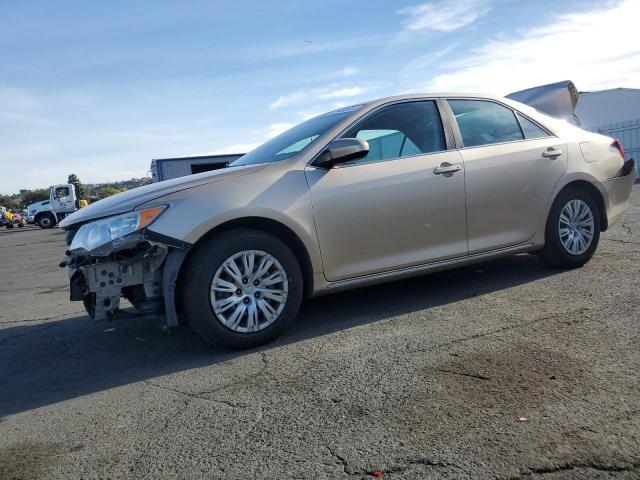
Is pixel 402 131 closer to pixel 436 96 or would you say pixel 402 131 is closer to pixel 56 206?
pixel 436 96

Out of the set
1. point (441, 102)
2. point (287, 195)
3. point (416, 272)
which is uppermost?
point (441, 102)

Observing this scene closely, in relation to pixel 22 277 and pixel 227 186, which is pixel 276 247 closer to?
pixel 227 186

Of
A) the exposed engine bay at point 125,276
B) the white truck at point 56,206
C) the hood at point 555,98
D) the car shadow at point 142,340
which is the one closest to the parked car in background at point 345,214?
the exposed engine bay at point 125,276

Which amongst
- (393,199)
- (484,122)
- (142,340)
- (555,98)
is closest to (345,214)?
(393,199)

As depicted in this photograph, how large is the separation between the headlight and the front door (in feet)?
3.86

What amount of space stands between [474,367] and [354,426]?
37.4 inches

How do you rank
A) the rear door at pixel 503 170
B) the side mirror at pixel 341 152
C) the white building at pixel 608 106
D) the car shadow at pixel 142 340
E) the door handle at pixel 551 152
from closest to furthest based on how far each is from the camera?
the car shadow at pixel 142 340 → the side mirror at pixel 341 152 → the rear door at pixel 503 170 → the door handle at pixel 551 152 → the white building at pixel 608 106

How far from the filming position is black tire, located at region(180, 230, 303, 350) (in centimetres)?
362

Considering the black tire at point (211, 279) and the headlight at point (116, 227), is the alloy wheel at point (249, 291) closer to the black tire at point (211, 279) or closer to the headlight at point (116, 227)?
the black tire at point (211, 279)

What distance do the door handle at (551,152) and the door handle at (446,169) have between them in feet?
3.50

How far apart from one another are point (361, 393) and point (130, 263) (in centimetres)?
182

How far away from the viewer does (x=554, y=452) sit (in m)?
2.22

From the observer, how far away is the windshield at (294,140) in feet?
14.4

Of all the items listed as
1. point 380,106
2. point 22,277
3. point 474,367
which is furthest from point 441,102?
point 22,277
